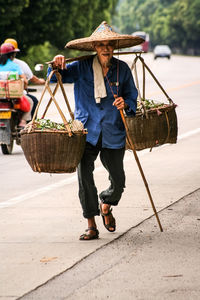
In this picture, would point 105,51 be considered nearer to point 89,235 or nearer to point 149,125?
point 89,235

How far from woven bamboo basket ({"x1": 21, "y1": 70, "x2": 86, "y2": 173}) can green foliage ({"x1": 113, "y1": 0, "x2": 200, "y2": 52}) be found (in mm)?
86036

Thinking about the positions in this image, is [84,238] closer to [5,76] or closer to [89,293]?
[89,293]

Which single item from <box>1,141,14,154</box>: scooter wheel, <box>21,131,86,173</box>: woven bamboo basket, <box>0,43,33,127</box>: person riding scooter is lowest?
<box>1,141,14,154</box>: scooter wheel

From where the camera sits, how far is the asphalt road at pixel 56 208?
22.0 ft

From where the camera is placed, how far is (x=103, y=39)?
744 centimetres

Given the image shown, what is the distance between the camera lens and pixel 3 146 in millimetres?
14086

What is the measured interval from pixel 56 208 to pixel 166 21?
12750 cm

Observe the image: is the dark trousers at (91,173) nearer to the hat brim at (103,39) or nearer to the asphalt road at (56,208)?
the asphalt road at (56,208)

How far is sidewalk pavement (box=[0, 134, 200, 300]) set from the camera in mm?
6543

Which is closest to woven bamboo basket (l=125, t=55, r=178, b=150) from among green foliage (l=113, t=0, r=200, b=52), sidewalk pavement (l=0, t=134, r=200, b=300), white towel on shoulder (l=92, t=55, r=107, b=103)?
sidewalk pavement (l=0, t=134, r=200, b=300)

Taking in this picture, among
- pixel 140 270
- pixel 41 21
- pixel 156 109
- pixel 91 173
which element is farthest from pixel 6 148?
pixel 41 21

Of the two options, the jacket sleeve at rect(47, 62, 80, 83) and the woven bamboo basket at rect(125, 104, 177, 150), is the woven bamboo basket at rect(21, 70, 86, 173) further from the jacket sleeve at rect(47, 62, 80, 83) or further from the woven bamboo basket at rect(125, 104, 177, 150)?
the woven bamboo basket at rect(125, 104, 177, 150)

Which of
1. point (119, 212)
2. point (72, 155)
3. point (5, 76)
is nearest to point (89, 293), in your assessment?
point (72, 155)

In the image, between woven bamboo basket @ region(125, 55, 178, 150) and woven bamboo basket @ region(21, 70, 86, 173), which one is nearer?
woven bamboo basket @ region(21, 70, 86, 173)
